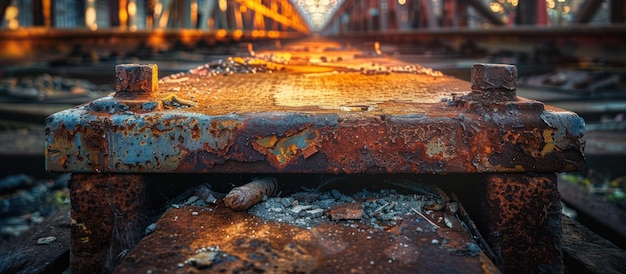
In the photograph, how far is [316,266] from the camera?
1116 millimetres

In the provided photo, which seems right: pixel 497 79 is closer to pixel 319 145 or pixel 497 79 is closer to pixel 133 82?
pixel 319 145

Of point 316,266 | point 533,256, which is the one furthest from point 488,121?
point 316,266

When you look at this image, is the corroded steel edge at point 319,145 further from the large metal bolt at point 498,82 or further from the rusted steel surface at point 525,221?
the large metal bolt at point 498,82

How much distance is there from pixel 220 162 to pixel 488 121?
67cm

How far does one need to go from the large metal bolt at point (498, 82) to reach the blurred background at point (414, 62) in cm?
110

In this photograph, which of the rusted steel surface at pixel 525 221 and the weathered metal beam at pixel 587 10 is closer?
the rusted steel surface at pixel 525 221

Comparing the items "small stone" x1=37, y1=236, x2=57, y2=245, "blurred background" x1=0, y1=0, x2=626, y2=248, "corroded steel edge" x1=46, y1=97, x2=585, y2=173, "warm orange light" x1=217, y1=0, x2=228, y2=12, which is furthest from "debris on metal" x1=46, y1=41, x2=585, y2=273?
"warm orange light" x1=217, y1=0, x2=228, y2=12

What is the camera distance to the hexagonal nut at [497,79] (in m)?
1.55

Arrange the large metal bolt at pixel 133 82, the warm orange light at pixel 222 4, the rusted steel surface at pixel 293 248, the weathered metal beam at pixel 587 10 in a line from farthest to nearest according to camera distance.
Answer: the warm orange light at pixel 222 4, the weathered metal beam at pixel 587 10, the large metal bolt at pixel 133 82, the rusted steel surface at pixel 293 248

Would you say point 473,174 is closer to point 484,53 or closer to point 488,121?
point 488,121

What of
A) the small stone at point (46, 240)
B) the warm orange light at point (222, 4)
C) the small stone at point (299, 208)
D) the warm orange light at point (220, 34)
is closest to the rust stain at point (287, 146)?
the small stone at point (299, 208)

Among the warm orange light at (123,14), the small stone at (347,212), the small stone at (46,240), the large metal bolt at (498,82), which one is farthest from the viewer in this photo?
the warm orange light at (123,14)

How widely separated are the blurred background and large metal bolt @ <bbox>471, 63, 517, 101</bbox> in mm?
1097

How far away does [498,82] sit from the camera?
155cm
